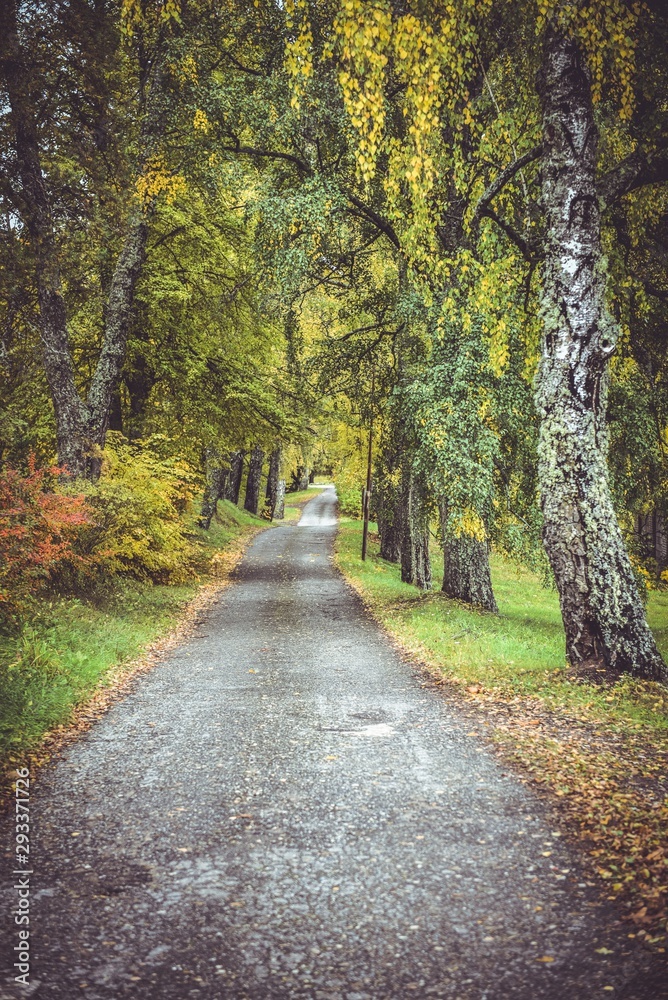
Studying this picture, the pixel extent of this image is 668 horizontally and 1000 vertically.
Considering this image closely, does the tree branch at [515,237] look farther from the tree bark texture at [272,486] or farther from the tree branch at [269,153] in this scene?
the tree bark texture at [272,486]

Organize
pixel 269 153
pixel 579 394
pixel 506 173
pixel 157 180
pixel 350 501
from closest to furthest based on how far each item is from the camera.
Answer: pixel 579 394 < pixel 506 173 < pixel 269 153 < pixel 157 180 < pixel 350 501

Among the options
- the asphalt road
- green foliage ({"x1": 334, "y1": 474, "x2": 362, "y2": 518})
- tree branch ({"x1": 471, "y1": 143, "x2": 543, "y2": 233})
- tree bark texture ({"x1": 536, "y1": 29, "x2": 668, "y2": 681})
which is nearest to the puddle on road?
the asphalt road

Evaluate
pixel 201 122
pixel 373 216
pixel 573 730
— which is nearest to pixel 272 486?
pixel 373 216

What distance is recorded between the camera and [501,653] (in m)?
9.12

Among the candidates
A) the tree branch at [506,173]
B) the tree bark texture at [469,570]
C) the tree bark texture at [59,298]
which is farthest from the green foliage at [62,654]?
the tree branch at [506,173]

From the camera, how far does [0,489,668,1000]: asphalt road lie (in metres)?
2.86

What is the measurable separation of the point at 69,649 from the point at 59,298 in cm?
678

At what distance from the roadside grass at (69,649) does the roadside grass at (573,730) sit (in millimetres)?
3897

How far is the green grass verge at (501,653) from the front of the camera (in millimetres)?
6445

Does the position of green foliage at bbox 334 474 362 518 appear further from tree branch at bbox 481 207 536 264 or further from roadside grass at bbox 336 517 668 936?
tree branch at bbox 481 207 536 264

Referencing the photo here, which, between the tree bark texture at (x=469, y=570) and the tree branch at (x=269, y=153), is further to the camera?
the tree bark texture at (x=469, y=570)

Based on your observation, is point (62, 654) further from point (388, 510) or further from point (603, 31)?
point (388, 510)

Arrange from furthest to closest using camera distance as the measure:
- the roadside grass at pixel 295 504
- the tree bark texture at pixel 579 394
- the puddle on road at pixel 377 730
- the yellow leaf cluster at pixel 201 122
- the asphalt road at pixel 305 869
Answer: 1. the roadside grass at pixel 295 504
2. the yellow leaf cluster at pixel 201 122
3. the tree bark texture at pixel 579 394
4. the puddle on road at pixel 377 730
5. the asphalt road at pixel 305 869

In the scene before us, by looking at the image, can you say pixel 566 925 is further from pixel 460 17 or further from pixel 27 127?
pixel 27 127
